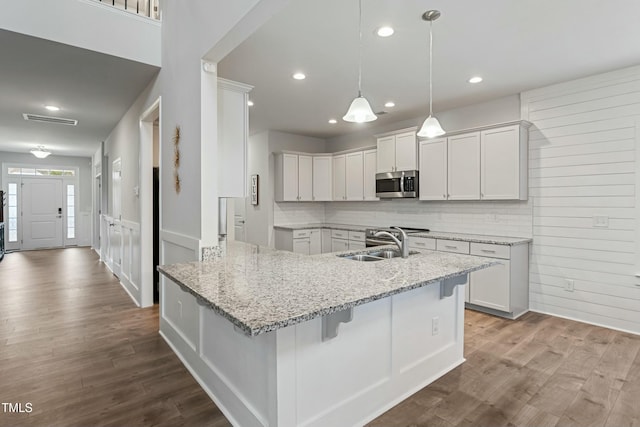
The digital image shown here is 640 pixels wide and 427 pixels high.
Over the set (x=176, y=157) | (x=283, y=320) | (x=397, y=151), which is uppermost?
(x=397, y=151)

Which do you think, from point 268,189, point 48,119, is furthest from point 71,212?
point 268,189

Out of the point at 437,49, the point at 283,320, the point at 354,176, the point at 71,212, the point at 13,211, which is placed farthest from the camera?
the point at 71,212

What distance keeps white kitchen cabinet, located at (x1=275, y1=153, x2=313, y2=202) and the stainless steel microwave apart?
1.52m

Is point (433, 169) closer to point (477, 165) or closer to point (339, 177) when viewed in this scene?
point (477, 165)

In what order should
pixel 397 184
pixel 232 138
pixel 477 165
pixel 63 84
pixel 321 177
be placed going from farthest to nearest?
pixel 321 177 < pixel 397 184 < pixel 477 165 < pixel 63 84 < pixel 232 138

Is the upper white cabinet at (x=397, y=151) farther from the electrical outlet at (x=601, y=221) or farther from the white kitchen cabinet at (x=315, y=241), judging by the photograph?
the electrical outlet at (x=601, y=221)

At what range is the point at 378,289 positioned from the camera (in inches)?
65.9

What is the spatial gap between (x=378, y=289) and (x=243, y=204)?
573 cm

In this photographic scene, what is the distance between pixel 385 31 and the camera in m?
2.71

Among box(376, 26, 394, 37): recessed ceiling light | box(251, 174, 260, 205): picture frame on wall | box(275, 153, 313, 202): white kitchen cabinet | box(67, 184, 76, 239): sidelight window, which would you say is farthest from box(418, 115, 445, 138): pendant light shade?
box(67, 184, 76, 239): sidelight window

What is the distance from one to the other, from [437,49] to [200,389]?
132 inches

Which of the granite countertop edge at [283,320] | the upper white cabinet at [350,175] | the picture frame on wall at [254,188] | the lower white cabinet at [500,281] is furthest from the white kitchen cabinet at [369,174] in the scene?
the granite countertop edge at [283,320]

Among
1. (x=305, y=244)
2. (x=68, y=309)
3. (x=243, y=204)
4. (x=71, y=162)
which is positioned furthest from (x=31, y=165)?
(x=305, y=244)

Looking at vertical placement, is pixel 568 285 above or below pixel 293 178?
below
